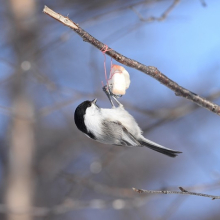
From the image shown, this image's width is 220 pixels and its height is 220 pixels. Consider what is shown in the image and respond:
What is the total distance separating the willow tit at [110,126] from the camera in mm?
1875

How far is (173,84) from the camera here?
1.32m

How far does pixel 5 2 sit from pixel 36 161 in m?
1.70

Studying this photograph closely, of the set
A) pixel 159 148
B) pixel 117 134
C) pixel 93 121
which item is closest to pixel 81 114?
pixel 93 121

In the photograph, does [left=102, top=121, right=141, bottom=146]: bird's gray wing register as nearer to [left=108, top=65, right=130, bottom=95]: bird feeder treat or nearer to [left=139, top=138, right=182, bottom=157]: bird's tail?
[left=139, top=138, right=182, bottom=157]: bird's tail

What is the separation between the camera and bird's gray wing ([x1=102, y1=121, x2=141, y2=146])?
6.25ft

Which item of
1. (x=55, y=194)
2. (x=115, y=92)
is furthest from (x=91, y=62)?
(x=55, y=194)

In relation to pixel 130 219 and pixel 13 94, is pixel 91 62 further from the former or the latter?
pixel 130 219

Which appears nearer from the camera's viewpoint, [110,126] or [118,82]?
[118,82]

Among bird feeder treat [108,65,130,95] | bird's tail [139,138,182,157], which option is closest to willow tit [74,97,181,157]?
bird's tail [139,138,182,157]

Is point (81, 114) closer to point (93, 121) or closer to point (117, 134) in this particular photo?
point (93, 121)

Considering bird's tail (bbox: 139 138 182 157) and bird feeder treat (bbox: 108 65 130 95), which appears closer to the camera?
bird feeder treat (bbox: 108 65 130 95)

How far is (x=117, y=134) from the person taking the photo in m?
1.92

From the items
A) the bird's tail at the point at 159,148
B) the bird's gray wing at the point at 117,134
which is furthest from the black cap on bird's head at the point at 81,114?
the bird's tail at the point at 159,148

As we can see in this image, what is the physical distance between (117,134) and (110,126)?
56mm
